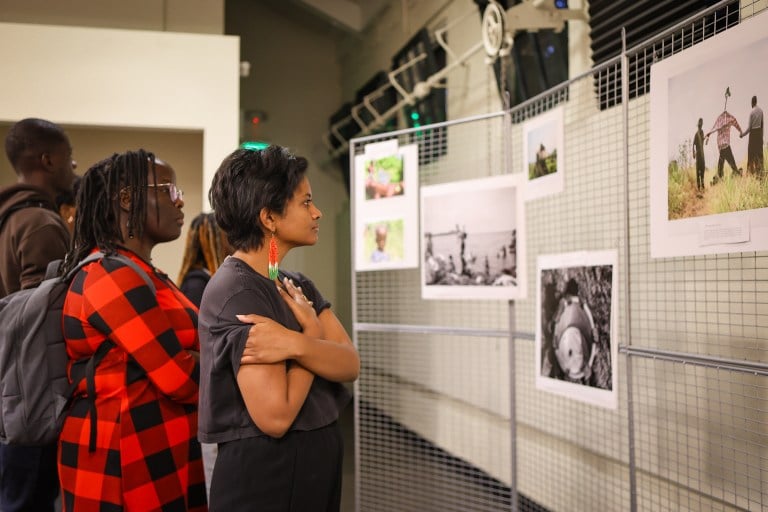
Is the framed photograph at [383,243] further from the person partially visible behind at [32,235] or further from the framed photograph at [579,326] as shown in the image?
the person partially visible behind at [32,235]

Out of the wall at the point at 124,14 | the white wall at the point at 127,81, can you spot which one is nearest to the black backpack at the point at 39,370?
the white wall at the point at 127,81

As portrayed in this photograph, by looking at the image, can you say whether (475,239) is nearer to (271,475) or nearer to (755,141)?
(755,141)

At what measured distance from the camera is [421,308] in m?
5.82

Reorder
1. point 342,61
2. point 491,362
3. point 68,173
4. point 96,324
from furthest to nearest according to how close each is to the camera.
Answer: point 342,61 → point 491,362 → point 68,173 → point 96,324

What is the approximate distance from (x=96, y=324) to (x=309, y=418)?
0.65 metres

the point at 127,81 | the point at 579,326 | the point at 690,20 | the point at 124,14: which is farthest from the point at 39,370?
the point at 124,14

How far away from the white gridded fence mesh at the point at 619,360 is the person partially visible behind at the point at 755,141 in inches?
12.8

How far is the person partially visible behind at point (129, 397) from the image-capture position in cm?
192

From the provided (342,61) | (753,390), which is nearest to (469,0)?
(753,390)

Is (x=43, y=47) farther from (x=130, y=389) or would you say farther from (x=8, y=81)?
(x=130, y=389)

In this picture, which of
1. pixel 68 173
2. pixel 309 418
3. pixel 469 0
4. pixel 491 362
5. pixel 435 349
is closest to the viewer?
pixel 309 418

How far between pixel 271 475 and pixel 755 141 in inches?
55.7

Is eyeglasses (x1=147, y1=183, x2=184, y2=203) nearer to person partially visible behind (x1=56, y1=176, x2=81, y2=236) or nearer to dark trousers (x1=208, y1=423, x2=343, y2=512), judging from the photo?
dark trousers (x1=208, y1=423, x2=343, y2=512)

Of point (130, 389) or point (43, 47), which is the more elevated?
point (43, 47)
